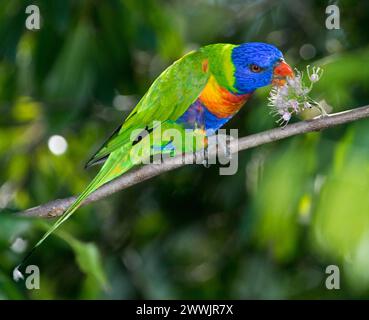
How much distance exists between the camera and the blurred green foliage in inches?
79.0

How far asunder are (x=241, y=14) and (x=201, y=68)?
114cm

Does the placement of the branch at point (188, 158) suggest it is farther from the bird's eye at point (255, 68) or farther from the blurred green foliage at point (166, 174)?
the blurred green foliage at point (166, 174)

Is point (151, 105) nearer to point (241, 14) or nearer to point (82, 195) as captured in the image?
point (82, 195)

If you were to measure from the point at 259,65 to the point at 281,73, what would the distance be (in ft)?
0.23

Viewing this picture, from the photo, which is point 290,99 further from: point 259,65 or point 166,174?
point 166,174

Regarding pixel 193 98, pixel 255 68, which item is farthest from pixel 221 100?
pixel 255 68

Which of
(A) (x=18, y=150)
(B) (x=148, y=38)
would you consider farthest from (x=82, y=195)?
(A) (x=18, y=150)

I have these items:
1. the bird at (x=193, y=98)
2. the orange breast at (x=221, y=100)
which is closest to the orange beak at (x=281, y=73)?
the bird at (x=193, y=98)

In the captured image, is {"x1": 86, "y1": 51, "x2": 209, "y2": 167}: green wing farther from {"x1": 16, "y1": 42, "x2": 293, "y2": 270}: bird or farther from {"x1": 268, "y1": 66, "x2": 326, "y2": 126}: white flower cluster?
{"x1": 268, "y1": 66, "x2": 326, "y2": 126}: white flower cluster

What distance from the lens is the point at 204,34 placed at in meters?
2.66

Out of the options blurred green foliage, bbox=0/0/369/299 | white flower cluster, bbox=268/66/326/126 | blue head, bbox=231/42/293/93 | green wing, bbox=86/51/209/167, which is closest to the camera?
white flower cluster, bbox=268/66/326/126

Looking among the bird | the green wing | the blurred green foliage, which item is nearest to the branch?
the bird

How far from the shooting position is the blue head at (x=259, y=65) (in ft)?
4.06

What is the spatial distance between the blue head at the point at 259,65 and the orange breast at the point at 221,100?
0.09 metres
